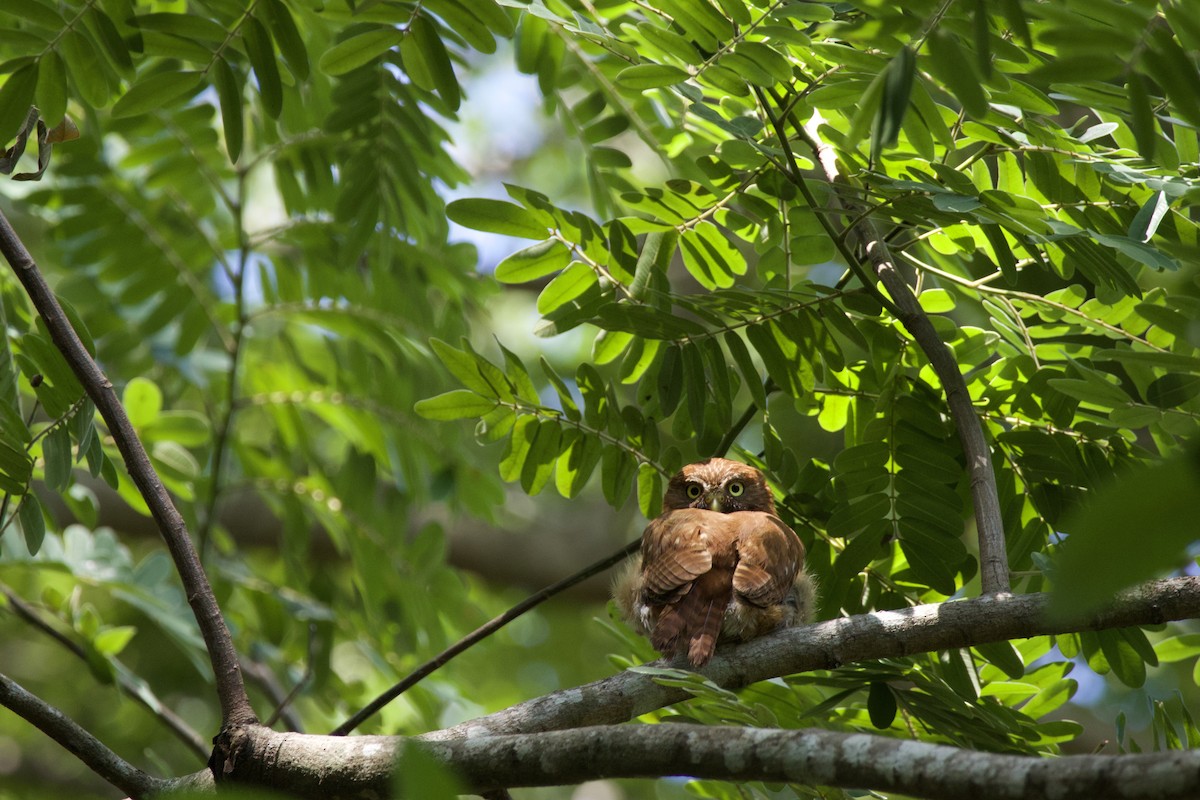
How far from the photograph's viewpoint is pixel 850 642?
216 cm

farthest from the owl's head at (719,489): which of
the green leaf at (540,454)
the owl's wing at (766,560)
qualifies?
the green leaf at (540,454)

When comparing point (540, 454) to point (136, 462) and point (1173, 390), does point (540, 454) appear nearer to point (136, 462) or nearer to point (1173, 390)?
point (136, 462)

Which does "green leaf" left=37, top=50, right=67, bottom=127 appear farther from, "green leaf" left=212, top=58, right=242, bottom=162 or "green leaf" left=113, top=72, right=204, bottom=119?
"green leaf" left=212, top=58, right=242, bottom=162

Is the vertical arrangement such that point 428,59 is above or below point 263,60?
below

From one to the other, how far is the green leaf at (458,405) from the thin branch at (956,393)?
1.03 meters

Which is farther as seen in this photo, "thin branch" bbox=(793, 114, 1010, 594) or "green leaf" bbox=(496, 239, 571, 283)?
"green leaf" bbox=(496, 239, 571, 283)

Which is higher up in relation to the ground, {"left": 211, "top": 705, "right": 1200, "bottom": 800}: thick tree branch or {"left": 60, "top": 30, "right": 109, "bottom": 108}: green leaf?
{"left": 60, "top": 30, "right": 109, "bottom": 108}: green leaf

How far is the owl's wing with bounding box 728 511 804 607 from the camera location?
270 centimetres

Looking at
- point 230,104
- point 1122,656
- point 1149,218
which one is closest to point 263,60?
point 230,104

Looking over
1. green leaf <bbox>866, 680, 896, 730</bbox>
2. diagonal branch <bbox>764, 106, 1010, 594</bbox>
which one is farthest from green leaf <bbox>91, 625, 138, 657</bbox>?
diagonal branch <bbox>764, 106, 1010, 594</bbox>

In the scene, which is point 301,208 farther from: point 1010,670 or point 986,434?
point 1010,670

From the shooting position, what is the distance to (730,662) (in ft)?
7.93

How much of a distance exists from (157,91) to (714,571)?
200 centimetres

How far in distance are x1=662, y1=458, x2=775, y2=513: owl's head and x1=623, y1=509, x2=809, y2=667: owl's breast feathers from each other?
11cm
